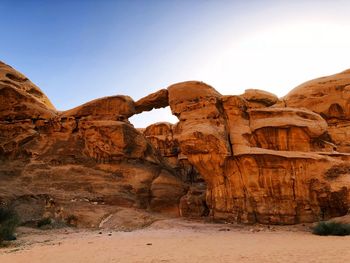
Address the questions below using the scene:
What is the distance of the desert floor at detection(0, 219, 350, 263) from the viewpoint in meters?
9.16

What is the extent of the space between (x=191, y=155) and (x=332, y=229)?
8303mm

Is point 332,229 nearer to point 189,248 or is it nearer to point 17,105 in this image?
point 189,248

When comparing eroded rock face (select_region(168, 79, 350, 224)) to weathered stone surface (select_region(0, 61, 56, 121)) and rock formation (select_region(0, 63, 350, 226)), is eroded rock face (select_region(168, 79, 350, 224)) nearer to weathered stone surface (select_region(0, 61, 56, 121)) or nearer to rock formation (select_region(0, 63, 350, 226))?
rock formation (select_region(0, 63, 350, 226))

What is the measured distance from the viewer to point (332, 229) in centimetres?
1365

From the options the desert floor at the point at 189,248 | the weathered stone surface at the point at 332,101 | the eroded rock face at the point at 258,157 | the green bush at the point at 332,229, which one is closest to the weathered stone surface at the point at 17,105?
the eroded rock face at the point at 258,157

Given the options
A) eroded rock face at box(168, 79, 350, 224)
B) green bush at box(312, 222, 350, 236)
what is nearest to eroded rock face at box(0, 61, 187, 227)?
eroded rock face at box(168, 79, 350, 224)

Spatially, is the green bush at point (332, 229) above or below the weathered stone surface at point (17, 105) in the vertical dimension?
Answer: below

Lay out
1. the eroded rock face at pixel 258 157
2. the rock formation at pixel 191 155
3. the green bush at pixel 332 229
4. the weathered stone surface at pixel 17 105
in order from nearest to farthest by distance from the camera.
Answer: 1. the green bush at pixel 332 229
2. the eroded rock face at pixel 258 157
3. the rock formation at pixel 191 155
4. the weathered stone surface at pixel 17 105

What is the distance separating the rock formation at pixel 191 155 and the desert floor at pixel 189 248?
9.49 ft

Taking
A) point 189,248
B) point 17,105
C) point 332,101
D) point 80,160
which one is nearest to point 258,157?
point 189,248

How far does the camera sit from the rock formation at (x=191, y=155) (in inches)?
706

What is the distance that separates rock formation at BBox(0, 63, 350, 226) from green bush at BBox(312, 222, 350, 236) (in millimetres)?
2839

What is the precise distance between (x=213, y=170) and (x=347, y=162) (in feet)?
22.5

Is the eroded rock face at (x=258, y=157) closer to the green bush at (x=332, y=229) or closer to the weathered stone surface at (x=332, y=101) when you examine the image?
the green bush at (x=332, y=229)
